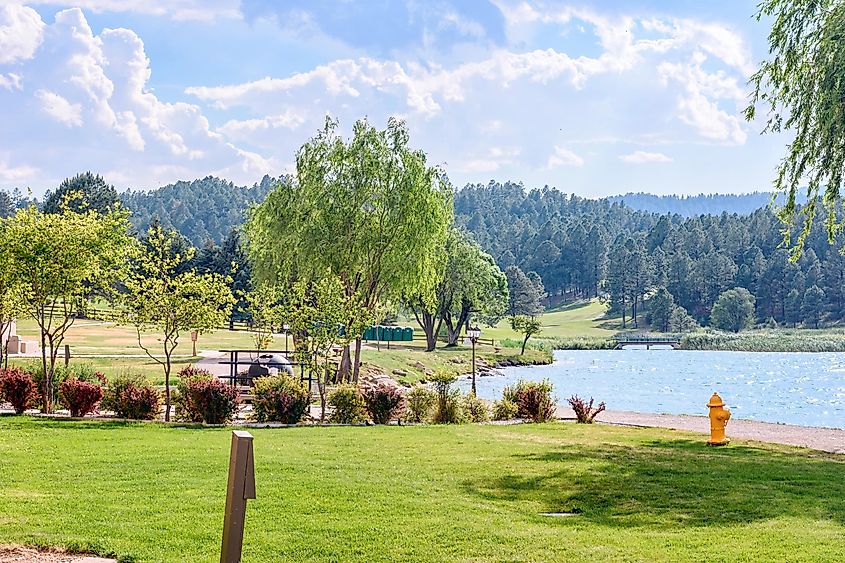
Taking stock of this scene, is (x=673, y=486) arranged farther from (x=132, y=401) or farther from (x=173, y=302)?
(x=132, y=401)

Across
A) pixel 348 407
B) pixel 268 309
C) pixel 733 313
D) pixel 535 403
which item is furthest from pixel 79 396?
pixel 733 313

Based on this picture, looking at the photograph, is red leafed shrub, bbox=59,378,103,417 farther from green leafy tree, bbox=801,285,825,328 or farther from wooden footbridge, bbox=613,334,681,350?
green leafy tree, bbox=801,285,825,328

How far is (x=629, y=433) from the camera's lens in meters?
20.5

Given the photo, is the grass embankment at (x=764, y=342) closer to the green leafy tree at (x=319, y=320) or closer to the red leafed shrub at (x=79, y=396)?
the green leafy tree at (x=319, y=320)

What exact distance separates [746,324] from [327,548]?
118 meters

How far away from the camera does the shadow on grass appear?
33.6 ft

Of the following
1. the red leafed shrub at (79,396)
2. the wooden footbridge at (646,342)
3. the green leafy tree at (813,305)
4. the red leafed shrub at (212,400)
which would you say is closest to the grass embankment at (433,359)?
the red leafed shrub at (212,400)

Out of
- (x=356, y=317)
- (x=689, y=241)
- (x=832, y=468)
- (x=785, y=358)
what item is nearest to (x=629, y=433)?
(x=832, y=468)

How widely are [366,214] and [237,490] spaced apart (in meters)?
29.2

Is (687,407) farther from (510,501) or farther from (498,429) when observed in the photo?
(510,501)

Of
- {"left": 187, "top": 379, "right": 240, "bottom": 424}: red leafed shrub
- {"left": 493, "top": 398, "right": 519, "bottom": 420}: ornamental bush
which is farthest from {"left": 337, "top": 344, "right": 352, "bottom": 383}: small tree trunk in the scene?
{"left": 187, "top": 379, "right": 240, "bottom": 424}: red leafed shrub

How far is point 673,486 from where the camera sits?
39.8ft

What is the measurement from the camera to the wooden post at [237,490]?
5.39 m

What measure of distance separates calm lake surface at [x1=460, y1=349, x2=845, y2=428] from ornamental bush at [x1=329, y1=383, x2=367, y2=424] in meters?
18.0
